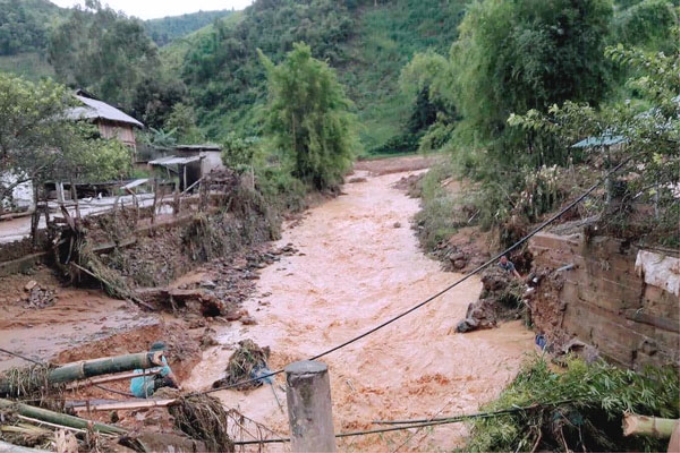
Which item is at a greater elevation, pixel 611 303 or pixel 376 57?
pixel 376 57

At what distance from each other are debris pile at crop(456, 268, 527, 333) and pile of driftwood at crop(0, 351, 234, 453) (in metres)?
5.53

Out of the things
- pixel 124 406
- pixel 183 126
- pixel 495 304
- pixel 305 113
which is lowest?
pixel 495 304

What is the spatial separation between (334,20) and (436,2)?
1397 centimetres

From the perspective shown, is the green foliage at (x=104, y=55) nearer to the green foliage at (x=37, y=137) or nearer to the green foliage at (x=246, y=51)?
the green foliage at (x=246, y=51)

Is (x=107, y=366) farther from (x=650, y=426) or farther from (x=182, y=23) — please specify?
(x=182, y=23)

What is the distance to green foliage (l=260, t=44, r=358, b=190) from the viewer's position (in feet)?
74.9

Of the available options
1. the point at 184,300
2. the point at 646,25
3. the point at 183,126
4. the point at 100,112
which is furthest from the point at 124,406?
the point at 183,126

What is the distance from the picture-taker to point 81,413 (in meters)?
3.89

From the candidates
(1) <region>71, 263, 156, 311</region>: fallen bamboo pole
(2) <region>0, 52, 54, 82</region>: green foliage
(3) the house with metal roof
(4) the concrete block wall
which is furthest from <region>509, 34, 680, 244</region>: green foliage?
(2) <region>0, 52, 54, 82</region>: green foliage

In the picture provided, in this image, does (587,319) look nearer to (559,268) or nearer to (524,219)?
(559,268)

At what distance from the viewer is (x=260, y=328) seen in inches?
371

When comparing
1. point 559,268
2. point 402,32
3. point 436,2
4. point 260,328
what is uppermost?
point 436,2

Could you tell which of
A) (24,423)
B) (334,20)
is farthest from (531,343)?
(334,20)

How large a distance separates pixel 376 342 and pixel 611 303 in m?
4.23
